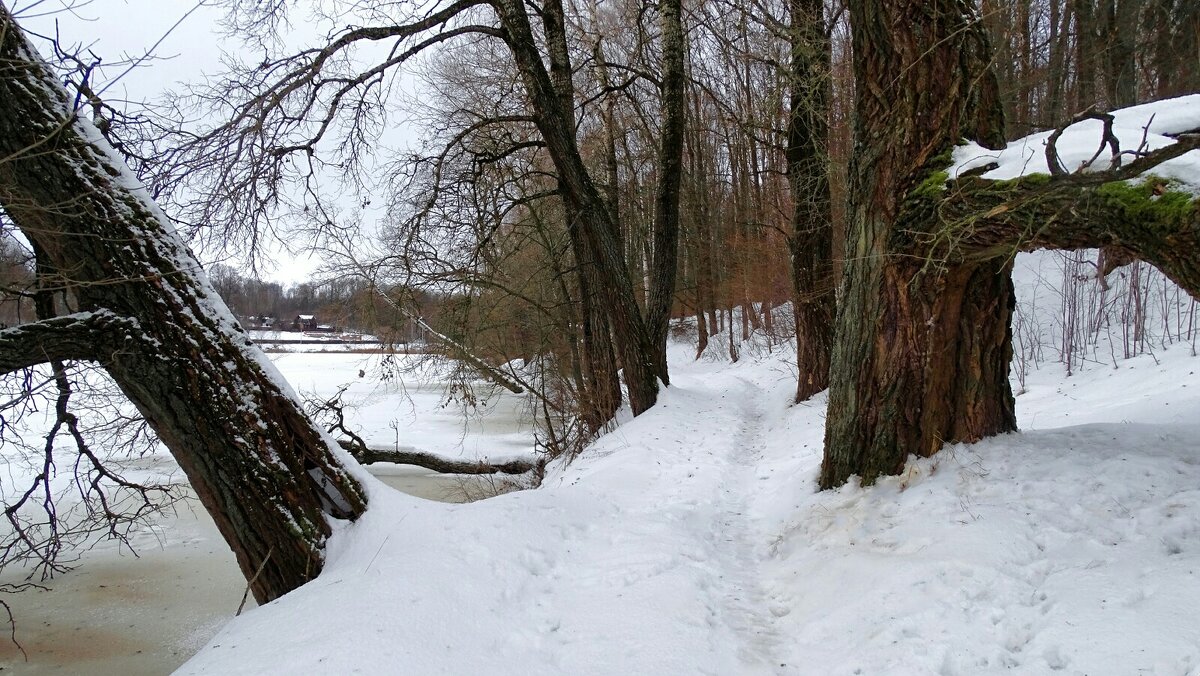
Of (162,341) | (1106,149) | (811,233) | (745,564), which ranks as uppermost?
(811,233)

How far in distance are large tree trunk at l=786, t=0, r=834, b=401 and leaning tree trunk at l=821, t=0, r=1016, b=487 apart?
4.19 m

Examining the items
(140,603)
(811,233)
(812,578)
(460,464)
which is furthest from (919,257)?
(140,603)

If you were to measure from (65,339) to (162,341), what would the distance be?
39 cm

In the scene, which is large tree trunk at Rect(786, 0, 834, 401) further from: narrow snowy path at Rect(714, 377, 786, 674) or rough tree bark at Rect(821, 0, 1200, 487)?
rough tree bark at Rect(821, 0, 1200, 487)

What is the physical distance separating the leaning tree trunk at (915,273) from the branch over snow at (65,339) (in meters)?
4.34

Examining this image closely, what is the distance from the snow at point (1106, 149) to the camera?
111 inches

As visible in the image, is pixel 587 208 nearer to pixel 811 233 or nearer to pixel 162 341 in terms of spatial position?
pixel 811 233

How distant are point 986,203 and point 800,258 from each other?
6.13 metres

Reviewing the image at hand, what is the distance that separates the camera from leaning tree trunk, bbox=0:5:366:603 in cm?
306

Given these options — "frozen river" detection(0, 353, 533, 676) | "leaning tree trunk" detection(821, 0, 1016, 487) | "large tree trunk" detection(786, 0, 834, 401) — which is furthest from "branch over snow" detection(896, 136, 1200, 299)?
"frozen river" detection(0, 353, 533, 676)

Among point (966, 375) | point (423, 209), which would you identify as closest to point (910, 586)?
point (966, 375)

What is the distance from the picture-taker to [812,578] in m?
3.56

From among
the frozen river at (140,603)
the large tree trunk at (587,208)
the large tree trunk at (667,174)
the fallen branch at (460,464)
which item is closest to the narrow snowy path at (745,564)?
the large tree trunk at (587,208)

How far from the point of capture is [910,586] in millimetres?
3006
